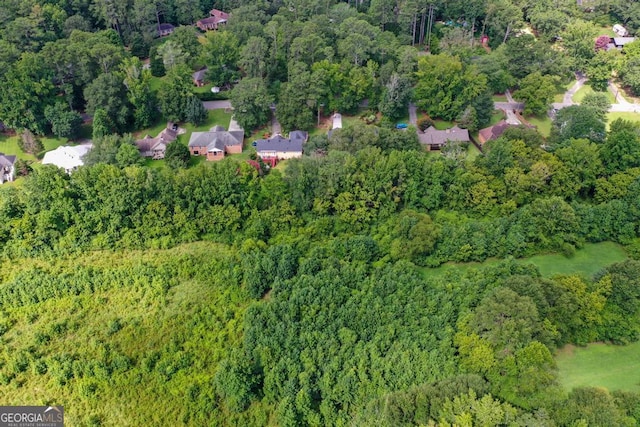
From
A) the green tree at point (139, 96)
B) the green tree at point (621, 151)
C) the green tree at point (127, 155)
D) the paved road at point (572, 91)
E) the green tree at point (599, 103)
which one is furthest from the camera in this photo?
the paved road at point (572, 91)

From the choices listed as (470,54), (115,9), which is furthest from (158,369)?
(115,9)

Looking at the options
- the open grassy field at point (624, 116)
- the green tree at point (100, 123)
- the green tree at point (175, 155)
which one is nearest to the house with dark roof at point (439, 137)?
the open grassy field at point (624, 116)

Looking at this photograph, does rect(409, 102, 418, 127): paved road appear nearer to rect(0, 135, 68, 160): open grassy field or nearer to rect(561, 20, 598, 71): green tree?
A: rect(561, 20, 598, 71): green tree

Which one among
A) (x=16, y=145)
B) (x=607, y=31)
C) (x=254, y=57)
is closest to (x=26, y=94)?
(x=16, y=145)

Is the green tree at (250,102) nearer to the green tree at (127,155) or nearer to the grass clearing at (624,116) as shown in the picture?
the green tree at (127,155)

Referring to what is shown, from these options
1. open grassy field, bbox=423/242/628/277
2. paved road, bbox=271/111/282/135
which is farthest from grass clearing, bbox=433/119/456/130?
open grassy field, bbox=423/242/628/277

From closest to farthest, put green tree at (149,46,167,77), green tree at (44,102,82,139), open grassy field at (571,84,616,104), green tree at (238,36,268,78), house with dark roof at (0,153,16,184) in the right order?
1. house with dark roof at (0,153,16,184)
2. green tree at (44,102,82,139)
3. green tree at (238,36,268,78)
4. open grassy field at (571,84,616,104)
5. green tree at (149,46,167,77)

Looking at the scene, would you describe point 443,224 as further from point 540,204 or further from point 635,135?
point 635,135
